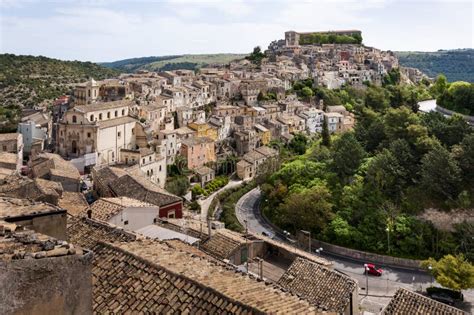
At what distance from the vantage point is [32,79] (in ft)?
246

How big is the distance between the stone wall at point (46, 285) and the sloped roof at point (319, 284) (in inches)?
412

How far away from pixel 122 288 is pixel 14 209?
238 centimetres

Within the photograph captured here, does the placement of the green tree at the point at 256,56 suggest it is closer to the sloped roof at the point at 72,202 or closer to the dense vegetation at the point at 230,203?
the dense vegetation at the point at 230,203

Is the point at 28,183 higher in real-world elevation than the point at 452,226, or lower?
higher

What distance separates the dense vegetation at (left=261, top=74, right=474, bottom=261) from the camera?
30297 millimetres

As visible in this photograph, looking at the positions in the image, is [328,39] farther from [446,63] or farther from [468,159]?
[468,159]

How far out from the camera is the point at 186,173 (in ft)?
149

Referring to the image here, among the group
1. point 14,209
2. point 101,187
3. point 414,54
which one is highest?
point 414,54

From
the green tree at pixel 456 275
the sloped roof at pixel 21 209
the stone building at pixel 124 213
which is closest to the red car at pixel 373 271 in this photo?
the green tree at pixel 456 275

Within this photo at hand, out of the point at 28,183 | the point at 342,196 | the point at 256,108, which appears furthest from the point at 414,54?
the point at 28,183

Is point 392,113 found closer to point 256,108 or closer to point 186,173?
point 186,173

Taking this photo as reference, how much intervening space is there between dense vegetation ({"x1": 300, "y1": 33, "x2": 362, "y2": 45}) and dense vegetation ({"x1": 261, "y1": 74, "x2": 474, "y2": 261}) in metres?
66.7

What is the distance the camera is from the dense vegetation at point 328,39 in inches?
4060

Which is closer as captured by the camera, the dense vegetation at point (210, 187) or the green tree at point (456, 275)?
the green tree at point (456, 275)
